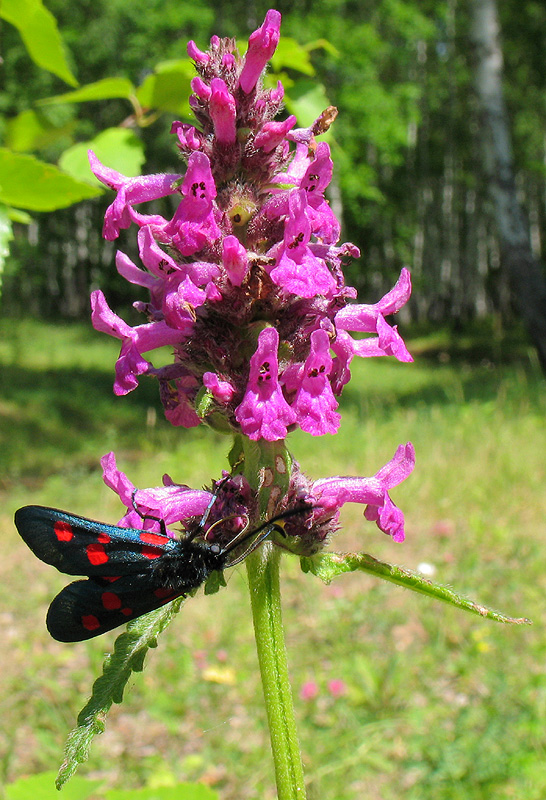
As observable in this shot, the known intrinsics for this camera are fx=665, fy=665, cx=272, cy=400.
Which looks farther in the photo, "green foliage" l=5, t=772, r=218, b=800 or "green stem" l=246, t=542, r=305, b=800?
"green foliage" l=5, t=772, r=218, b=800

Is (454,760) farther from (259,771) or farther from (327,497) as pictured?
(327,497)

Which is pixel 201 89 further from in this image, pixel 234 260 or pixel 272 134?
pixel 234 260

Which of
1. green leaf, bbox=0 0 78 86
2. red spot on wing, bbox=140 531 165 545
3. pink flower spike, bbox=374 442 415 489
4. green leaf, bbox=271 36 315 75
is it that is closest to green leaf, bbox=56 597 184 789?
red spot on wing, bbox=140 531 165 545

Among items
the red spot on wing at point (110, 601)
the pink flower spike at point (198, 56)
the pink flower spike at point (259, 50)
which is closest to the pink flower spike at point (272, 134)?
the pink flower spike at point (259, 50)

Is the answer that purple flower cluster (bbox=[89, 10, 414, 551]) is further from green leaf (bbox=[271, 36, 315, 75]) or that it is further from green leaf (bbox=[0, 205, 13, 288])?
green leaf (bbox=[271, 36, 315, 75])

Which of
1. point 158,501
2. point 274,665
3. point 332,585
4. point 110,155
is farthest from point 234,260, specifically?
point 332,585

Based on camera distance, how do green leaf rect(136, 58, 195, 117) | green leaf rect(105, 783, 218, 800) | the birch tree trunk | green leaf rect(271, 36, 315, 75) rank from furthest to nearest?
the birch tree trunk < green leaf rect(271, 36, 315, 75) < green leaf rect(136, 58, 195, 117) < green leaf rect(105, 783, 218, 800)

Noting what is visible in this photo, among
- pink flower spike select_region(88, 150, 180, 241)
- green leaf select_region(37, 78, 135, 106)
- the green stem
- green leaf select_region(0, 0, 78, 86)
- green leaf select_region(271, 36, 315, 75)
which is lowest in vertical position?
the green stem

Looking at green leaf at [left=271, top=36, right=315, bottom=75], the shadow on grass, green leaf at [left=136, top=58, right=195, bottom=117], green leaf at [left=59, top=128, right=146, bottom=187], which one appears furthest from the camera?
the shadow on grass
